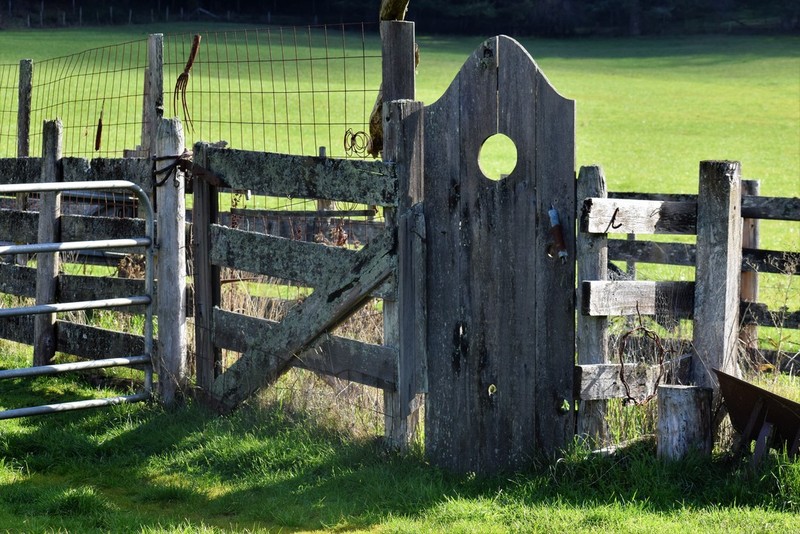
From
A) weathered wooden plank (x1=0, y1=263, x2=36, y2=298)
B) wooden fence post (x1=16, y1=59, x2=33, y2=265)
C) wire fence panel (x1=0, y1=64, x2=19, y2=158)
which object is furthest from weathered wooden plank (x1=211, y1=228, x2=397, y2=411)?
wire fence panel (x1=0, y1=64, x2=19, y2=158)

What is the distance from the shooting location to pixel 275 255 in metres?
6.66

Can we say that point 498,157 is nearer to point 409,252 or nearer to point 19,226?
point 19,226

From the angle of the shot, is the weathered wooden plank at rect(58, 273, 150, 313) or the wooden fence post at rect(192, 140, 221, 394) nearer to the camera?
the wooden fence post at rect(192, 140, 221, 394)

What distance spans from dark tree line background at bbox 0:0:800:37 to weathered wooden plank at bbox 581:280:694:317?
75.0 metres

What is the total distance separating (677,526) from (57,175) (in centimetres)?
569

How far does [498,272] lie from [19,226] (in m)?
5.10

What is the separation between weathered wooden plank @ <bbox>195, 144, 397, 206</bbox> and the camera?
586cm

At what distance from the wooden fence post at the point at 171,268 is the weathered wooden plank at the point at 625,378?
10.4 ft

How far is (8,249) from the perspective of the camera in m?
6.62

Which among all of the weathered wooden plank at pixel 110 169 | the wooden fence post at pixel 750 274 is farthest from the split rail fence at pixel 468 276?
the wooden fence post at pixel 750 274

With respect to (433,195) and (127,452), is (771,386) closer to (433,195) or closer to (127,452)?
(433,195)

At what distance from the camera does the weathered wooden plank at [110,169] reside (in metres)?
7.59

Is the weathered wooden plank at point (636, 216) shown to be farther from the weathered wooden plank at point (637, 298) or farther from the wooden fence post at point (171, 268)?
the wooden fence post at point (171, 268)

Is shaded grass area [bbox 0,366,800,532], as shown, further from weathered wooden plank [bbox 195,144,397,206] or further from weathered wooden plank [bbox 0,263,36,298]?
weathered wooden plank [bbox 0,263,36,298]
